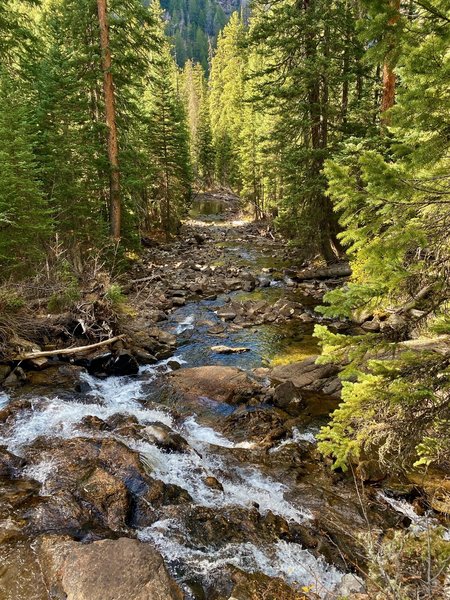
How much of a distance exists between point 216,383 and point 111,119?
11913 millimetres

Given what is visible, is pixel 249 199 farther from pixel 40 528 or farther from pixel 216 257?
pixel 40 528

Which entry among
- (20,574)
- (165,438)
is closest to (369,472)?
(165,438)

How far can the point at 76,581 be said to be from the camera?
4.27 meters

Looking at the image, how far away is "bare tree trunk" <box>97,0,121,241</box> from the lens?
598 inches

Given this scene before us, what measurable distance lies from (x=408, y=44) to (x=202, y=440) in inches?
289

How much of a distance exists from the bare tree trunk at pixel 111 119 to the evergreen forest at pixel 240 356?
0.30ft

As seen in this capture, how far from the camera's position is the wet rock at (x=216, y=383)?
1009cm

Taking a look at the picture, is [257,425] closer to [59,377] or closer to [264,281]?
[59,377]

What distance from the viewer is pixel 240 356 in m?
12.4

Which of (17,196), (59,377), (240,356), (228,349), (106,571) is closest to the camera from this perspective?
(106,571)

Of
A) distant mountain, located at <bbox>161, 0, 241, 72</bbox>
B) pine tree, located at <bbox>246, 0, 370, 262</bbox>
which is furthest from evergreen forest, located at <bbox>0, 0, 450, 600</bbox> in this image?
distant mountain, located at <bbox>161, 0, 241, 72</bbox>

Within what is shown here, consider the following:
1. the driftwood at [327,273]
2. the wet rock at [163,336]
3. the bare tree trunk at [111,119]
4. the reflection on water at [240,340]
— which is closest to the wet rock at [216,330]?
the reflection on water at [240,340]

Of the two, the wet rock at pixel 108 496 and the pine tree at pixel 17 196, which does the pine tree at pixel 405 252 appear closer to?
the wet rock at pixel 108 496

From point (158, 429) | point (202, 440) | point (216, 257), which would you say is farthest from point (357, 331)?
point (216, 257)
